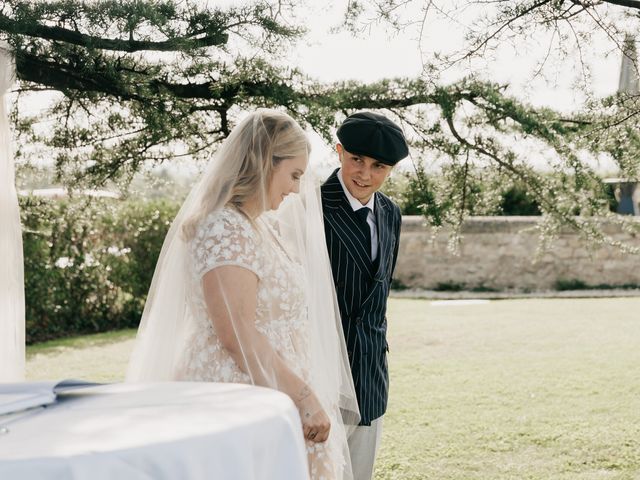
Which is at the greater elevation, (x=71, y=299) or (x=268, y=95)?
(x=268, y=95)

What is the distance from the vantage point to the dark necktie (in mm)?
2879

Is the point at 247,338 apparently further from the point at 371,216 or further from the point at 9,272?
the point at 9,272

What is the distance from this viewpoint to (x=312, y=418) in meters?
2.26

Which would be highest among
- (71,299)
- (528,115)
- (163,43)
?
(163,43)

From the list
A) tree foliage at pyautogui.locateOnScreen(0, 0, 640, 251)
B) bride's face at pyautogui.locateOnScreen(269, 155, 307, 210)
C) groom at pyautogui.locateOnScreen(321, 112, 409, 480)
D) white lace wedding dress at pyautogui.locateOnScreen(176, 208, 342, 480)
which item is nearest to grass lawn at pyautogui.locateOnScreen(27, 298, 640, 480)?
tree foliage at pyautogui.locateOnScreen(0, 0, 640, 251)

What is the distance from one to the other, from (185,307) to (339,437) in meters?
0.61

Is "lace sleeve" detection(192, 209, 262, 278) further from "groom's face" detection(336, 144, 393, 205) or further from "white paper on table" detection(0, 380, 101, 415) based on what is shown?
"groom's face" detection(336, 144, 393, 205)

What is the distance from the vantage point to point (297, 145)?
2.49m

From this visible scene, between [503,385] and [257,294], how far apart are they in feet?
16.0

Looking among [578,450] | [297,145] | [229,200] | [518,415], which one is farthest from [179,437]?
[518,415]

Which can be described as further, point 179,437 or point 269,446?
point 269,446

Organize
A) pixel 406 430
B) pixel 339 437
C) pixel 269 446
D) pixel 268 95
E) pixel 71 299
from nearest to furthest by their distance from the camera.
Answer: pixel 269 446 → pixel 339 437 → pixel 268 95 → pixel 406 430 → pixel 71 299

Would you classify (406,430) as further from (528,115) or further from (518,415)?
(528,115)

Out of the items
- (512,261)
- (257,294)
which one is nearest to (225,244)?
A: (257,294)
